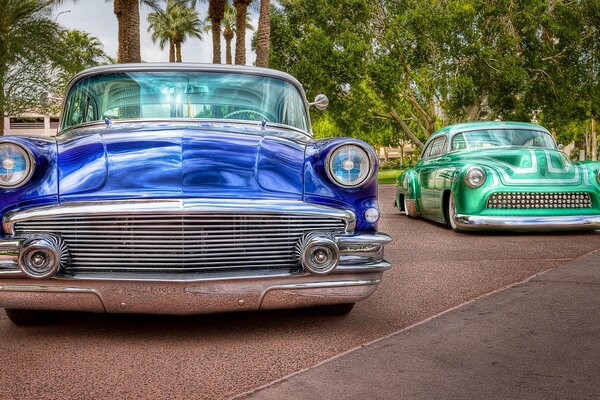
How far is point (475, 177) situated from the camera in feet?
24.4

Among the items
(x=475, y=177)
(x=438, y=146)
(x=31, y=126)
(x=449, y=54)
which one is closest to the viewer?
(x=475, y=177)

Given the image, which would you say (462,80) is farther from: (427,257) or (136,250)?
(136,250)

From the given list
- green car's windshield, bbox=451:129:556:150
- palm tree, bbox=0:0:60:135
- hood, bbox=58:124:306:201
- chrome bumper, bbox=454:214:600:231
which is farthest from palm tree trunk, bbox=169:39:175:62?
hood, bbox=58:124:306:201

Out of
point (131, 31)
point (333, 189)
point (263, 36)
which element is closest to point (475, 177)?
point (333, 189)

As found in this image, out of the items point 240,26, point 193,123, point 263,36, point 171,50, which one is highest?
point 171,50

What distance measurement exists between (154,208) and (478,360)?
1631 mm

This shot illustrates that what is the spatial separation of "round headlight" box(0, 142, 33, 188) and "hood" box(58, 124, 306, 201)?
0.16 metres

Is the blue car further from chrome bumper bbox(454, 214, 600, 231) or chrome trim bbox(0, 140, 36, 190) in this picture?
chrome bumper bbox(454, 214, 600, 231)

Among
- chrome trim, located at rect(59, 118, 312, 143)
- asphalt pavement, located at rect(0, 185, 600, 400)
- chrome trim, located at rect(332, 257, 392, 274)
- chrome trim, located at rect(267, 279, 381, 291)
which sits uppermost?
chrome trim, located at rect(59, 118, 312, 143)

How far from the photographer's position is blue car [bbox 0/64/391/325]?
123 inches

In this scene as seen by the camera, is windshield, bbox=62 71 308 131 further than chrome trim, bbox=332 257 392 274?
Yes

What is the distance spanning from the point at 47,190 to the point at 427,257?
387 centimetres

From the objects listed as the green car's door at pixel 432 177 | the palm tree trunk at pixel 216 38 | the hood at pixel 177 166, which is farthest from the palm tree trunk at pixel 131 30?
the hood at pixel 177 166

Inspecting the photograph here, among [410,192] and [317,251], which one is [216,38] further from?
[317,251]
